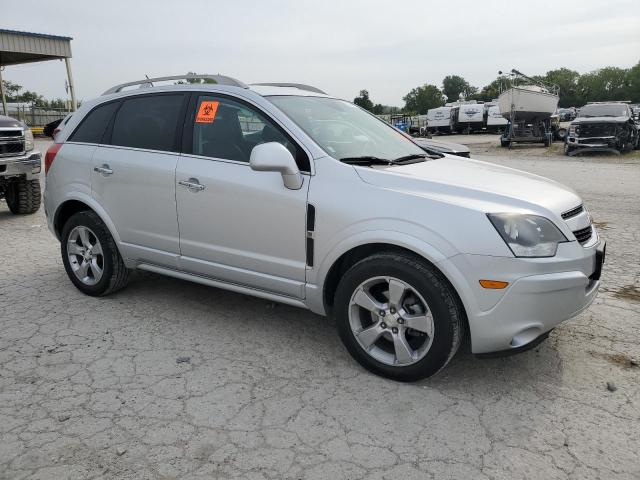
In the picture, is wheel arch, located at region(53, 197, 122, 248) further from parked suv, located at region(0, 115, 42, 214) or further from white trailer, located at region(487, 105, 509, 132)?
white trailer, located at region(487, 105, 509, 132)

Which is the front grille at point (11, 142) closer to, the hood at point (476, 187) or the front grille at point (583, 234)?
the hood at point (476, 187)

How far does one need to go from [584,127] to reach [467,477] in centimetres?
1853

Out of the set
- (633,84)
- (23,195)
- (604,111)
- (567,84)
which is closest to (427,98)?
(567,84)

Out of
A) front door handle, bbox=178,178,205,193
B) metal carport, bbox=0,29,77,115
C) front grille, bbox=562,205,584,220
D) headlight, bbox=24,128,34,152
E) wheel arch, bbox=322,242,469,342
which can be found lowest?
wheel arch, bbox=322,242,469,342

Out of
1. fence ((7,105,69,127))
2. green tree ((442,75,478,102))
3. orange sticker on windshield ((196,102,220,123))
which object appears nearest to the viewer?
orange sticker on windshield ((196,102,220,123))

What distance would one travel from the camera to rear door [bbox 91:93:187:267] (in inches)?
156

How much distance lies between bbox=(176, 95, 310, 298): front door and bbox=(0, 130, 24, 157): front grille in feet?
16.4

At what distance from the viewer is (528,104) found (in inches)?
857

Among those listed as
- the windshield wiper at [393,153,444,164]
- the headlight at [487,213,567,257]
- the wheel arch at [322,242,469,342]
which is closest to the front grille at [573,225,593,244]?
the headlight at [487,213,567,257]

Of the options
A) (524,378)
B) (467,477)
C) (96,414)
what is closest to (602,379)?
(524,378)

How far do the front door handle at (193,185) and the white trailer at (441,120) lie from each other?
116 ft

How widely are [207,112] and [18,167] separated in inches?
203

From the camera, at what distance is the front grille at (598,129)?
59.0 feet

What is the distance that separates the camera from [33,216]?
8.40 metres
